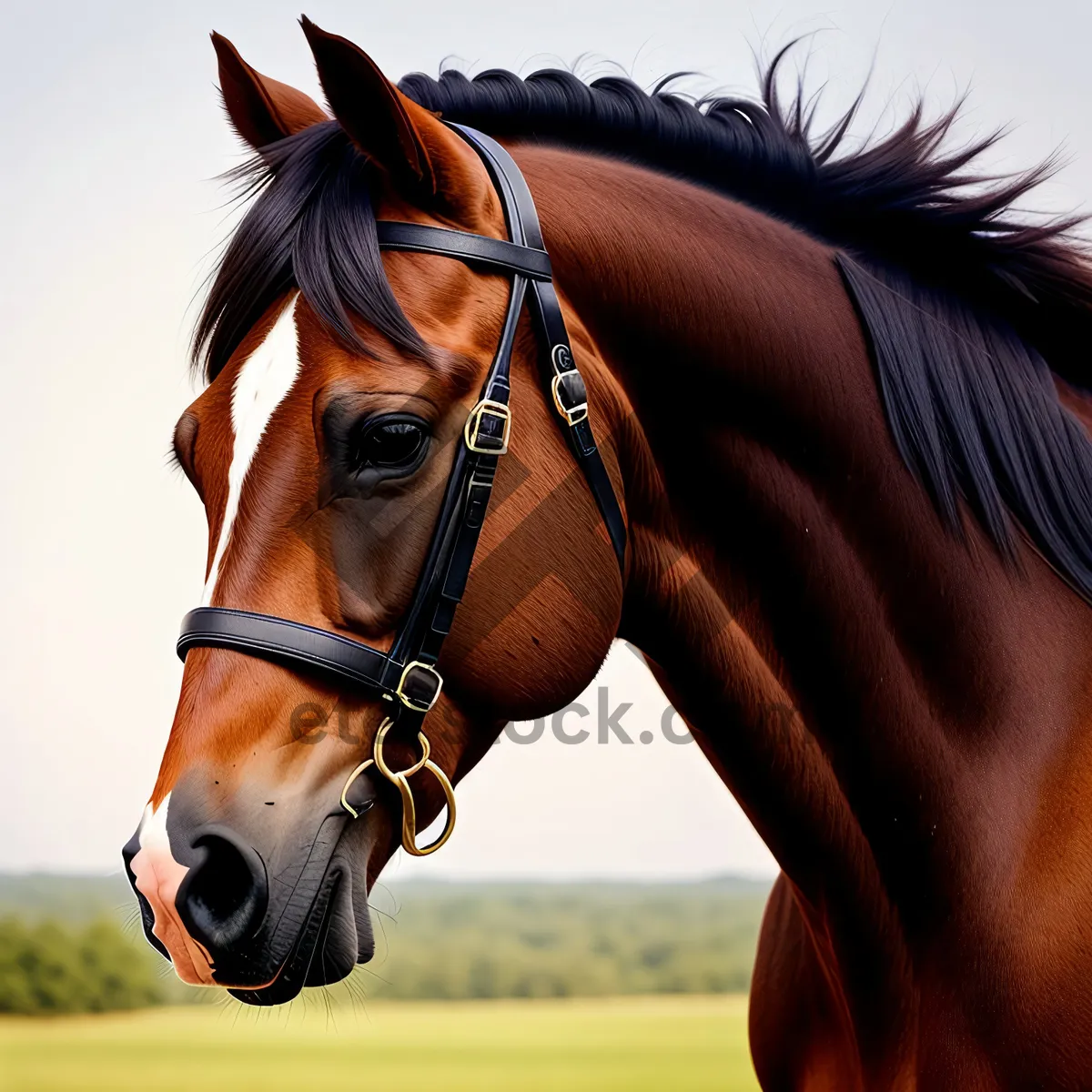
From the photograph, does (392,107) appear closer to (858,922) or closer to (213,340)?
(213,340)

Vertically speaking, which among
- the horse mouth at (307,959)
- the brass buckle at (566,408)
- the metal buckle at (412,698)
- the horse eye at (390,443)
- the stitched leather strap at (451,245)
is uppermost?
the stitched leather strap at (451,245)

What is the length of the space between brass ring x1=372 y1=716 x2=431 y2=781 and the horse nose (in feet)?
0.70

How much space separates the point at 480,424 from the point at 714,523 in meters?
0.50

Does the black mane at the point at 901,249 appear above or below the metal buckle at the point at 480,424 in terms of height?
above

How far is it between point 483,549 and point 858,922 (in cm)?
90

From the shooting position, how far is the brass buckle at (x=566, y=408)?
1740 millimetres

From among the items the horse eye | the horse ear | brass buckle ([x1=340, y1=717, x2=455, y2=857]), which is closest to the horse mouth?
brass buckle ([x1=340, y1=717, x2=455, y2=857])

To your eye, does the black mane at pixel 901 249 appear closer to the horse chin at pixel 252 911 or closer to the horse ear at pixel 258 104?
the horse ear at pixel 258 104

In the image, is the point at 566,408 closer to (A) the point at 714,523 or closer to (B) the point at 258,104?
(A) the point at 714,523

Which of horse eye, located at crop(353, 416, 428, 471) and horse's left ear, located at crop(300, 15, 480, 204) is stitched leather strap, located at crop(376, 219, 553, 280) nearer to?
horse's left ear, located at crop(300, 15, 480, 204)

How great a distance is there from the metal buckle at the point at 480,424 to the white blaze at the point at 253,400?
26cm

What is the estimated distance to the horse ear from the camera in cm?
196

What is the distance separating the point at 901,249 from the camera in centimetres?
217

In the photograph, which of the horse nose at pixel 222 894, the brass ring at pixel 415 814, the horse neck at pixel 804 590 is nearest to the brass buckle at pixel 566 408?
the horse neck at pixel 804 590
